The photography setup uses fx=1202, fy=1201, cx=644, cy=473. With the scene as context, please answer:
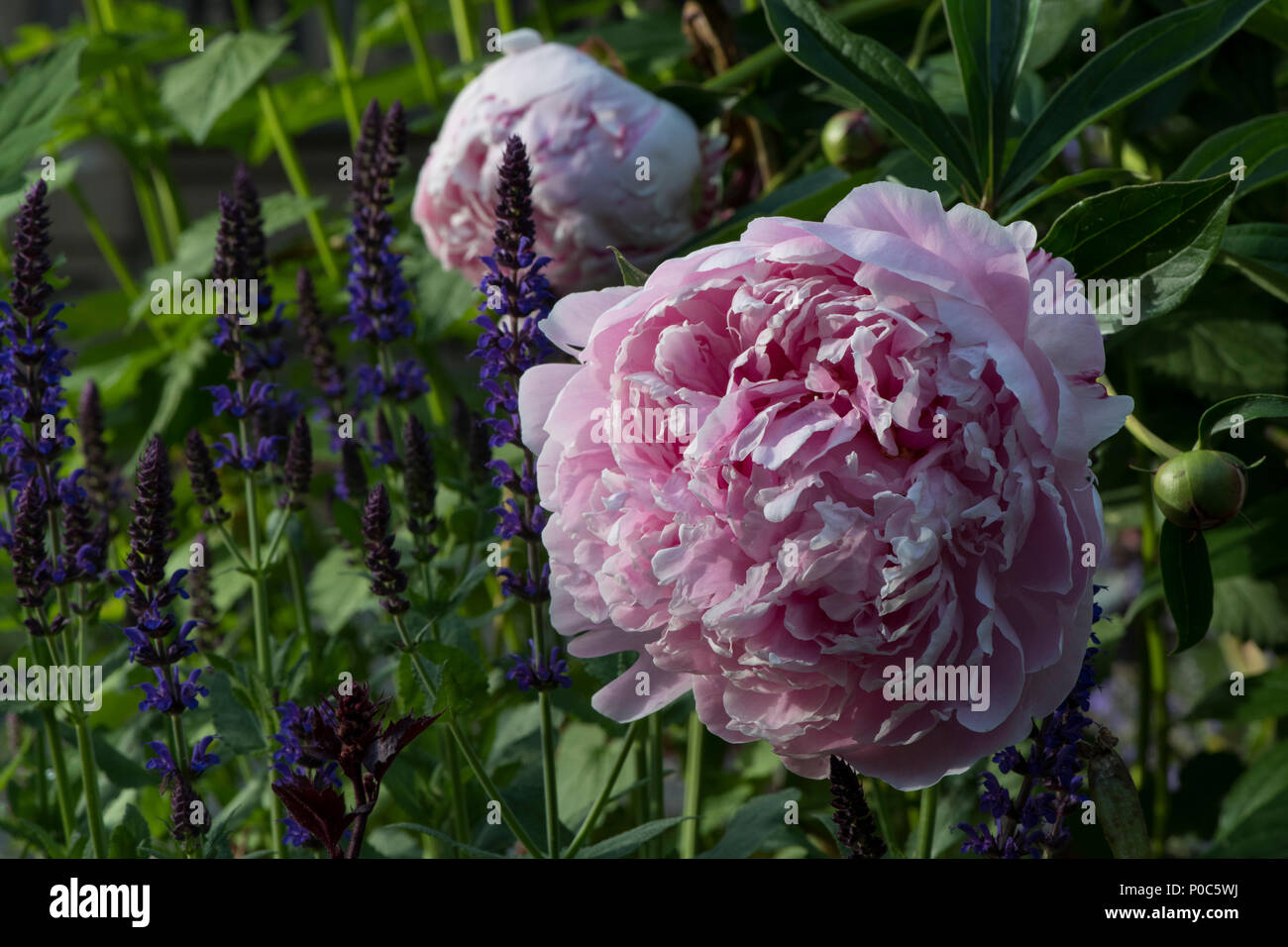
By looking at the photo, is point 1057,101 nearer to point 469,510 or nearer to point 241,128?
point 469,510

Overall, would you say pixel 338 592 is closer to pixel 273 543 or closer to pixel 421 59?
pixel 273 543

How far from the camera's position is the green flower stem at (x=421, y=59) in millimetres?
1006

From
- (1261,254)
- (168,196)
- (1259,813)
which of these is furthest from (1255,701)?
(168,196)

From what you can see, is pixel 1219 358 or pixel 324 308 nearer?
pixel 1219 358

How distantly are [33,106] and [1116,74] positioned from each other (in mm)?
629

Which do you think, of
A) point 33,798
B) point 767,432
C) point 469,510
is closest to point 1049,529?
point 767,432

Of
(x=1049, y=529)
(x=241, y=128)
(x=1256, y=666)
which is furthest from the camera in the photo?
(x=241, y=128)

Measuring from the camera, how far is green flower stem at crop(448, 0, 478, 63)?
3.31 ft

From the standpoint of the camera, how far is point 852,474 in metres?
0.38

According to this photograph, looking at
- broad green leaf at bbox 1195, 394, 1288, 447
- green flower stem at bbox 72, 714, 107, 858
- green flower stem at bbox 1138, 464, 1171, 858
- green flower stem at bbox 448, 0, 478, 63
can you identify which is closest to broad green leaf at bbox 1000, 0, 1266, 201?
broad green leaf at bbox 1195, 394, 1288, 447

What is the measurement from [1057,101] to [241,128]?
3.22 ft

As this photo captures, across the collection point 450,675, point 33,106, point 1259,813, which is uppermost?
point 33,106

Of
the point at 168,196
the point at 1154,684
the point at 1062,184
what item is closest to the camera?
the point at 1062,184
